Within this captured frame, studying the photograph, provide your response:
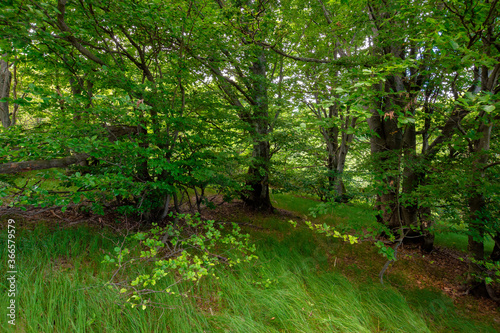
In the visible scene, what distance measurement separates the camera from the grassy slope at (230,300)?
89.2 inches

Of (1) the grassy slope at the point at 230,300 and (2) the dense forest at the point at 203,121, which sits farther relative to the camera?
(2) the dense forest at the point at 203,121

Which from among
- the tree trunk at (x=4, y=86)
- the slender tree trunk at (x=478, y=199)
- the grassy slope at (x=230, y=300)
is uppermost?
the tree trunk at (x=4, y=86)

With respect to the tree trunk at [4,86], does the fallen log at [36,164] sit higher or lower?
lower

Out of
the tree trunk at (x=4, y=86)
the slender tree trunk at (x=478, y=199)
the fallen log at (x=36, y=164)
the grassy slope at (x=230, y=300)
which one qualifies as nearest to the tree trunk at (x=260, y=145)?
the grassy slope at (x=230, y=300)

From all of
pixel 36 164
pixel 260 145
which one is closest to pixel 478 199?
pixel 260 145

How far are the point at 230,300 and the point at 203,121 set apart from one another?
3485 millimetres

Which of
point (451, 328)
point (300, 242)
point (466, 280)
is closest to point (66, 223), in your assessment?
point (300, 242)

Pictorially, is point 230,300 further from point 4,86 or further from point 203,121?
point 4,86

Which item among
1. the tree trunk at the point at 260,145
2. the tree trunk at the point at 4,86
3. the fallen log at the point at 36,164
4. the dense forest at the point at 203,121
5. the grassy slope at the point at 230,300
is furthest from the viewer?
the tree trunk at the point at 4,86

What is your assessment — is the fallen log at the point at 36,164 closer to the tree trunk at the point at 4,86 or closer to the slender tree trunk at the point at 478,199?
the slender tree trunk at the point at 478,199

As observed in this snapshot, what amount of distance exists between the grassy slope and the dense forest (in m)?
0.28

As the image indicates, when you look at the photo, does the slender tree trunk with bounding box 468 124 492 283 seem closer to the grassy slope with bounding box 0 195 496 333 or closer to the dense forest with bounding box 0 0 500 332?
the dense forest with bounding box 0 0 500 332

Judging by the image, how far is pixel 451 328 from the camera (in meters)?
2.85

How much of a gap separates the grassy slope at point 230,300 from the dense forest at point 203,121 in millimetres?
281
